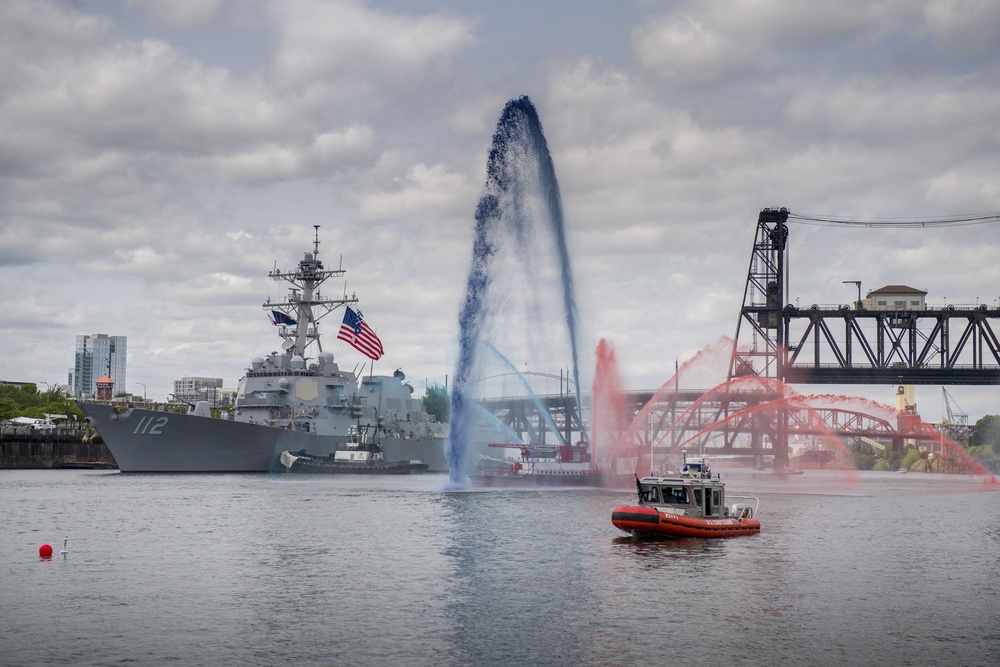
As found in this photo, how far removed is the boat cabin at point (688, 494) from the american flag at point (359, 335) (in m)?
51.9

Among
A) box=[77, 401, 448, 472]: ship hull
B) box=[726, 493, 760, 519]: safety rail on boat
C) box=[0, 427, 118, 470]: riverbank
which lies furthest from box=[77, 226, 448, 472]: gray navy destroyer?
box=[726, 493, 760, 519]: safety rail on boat

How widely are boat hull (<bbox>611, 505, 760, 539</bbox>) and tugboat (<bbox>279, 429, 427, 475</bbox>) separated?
204 feet

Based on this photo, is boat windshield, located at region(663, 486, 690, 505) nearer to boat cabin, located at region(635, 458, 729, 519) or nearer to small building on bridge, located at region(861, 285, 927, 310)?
boat cabin, located at region(635, 458, 729, 519)

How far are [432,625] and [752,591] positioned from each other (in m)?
13.0

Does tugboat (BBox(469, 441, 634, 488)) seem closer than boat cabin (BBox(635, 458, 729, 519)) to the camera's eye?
No

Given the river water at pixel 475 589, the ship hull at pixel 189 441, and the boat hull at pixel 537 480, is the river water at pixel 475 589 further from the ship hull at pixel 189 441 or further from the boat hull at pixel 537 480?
the ship hull at pixel 189 441

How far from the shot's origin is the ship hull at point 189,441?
337ft

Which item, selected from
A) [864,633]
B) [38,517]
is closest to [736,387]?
[38,517]

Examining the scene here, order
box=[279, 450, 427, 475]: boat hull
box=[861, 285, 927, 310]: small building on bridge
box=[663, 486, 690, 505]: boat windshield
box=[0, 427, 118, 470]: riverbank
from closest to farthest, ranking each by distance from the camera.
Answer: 1. box=[663, 486, 690, 505]: boat windshield
2. box=[279, 450, 427, 475]: boat hull
3. box=[0, 427, 118, 470]: riverbank
4. box=[861, 285, 927, 310]: small building on bridge

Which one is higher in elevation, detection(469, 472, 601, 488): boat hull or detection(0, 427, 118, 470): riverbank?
detection(0, 427, 118, 470): riverbank

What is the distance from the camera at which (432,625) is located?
3184 cm

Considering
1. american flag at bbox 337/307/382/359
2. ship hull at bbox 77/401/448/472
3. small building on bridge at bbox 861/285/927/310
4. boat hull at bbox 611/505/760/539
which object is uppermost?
small building on bridge at bbox 861/285/927/310

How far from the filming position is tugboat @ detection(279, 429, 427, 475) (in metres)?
110

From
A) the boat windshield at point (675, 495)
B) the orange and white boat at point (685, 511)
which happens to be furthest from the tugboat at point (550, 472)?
the boat windshield at point (675, 495)
